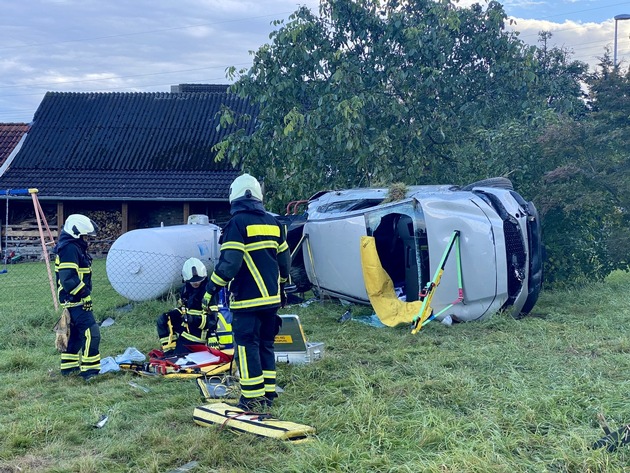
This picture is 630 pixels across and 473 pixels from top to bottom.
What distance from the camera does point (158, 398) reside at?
5.65m

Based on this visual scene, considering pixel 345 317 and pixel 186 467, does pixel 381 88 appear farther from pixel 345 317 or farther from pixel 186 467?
pixel 186 467

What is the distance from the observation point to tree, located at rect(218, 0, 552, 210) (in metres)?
12.3

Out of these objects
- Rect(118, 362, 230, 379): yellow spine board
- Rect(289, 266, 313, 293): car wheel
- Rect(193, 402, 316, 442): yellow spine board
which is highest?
Rect(289, 266, 313, 293): car wheel

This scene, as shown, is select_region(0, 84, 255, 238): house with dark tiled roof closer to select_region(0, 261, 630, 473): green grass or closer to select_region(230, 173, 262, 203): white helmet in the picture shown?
select_region(0, 261, 630, 473): green grass

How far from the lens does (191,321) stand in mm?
7254

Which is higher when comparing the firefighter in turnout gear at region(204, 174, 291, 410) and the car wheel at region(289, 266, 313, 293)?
the firefighter in turnout gear at region(204, 174, 291, 410)

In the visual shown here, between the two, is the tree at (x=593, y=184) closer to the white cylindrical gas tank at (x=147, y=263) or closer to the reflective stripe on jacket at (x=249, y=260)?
the white cylindrical gas tank at (x=147, y=263)

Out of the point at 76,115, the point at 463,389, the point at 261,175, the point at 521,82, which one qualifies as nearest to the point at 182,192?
the point at 76,115

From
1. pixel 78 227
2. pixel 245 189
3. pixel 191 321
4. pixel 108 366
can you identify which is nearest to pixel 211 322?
pixel 191 321

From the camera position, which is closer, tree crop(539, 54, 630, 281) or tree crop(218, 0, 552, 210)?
tree crop(539, 54, 630, 281)

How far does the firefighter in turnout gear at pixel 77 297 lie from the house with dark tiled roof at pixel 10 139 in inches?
702

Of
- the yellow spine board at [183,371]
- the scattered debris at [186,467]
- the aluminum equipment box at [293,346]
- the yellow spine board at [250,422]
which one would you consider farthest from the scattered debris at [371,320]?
the scattered debris at [186,467]

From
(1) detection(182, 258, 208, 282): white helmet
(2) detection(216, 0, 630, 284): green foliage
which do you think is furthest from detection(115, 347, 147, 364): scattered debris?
(2) detection(216, 0, 630, 284): green foliage

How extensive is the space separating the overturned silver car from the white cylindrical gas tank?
2048 mm
